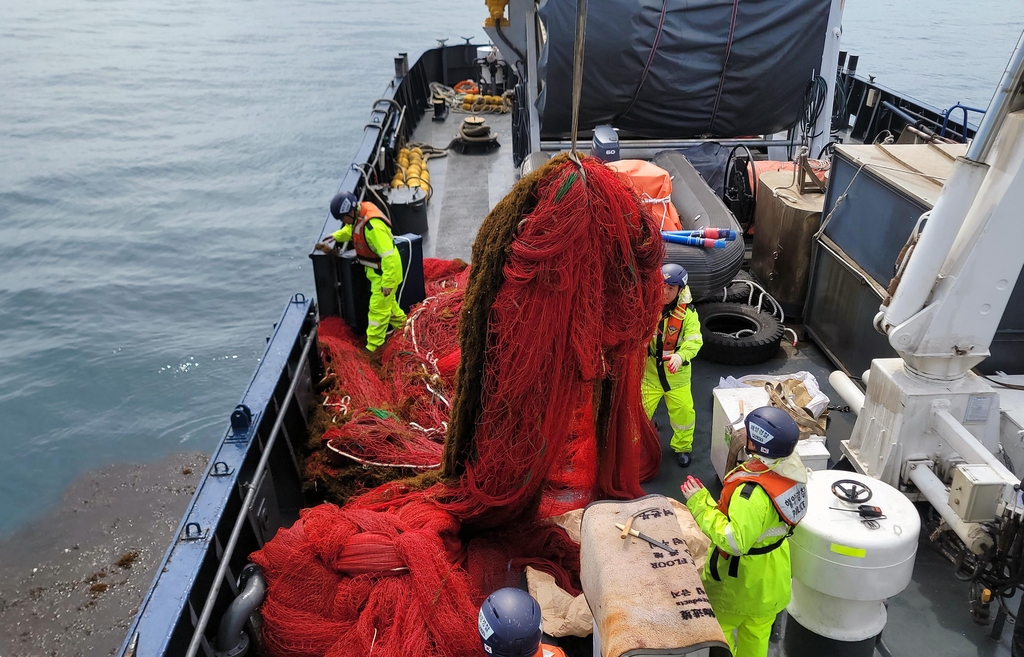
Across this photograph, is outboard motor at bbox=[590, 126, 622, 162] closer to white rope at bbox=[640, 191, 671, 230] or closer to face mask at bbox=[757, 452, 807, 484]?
white rope at bbox=[640, 191, 671, 230]

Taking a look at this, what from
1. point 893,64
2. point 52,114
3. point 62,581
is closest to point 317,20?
point 52,114

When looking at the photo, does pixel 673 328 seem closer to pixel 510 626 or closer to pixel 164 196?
pixel 510 626

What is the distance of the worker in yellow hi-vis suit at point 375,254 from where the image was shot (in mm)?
5895

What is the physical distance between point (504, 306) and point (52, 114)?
28.2 metres

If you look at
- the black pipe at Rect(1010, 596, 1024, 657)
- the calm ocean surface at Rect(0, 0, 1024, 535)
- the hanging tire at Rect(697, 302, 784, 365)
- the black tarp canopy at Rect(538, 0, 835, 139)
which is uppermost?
the black tarp canopy at Rect(538, 0, 835, 139)

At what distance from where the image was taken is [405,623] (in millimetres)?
3158

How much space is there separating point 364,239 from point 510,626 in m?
4.23

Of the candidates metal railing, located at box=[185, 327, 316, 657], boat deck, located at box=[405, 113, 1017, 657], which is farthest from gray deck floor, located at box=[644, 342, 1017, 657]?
metal railing, located at box=[185, 327, 316, 657]

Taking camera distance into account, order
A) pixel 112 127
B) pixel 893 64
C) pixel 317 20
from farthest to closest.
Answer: pixel 317 20 → pixel 893 64 → pixel 112 127

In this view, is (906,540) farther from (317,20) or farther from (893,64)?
Answer: (317,20)

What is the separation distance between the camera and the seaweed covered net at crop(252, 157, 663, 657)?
3117 millimetres

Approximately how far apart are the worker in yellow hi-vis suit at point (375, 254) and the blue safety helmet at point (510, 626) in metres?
3.95

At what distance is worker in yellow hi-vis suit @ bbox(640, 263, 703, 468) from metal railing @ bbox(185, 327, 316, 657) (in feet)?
7.60

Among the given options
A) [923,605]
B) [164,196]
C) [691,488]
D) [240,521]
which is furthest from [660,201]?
[164,196]
